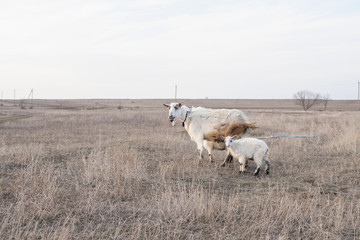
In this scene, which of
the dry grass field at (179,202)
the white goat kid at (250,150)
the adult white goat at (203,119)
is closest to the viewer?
the dry grass field at (179,202)

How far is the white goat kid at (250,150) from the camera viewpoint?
901cm

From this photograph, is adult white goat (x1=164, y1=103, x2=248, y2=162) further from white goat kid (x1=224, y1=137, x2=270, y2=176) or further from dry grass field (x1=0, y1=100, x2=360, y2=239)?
white goat kid (x1=224, y1=137, x2=270, y2=176)

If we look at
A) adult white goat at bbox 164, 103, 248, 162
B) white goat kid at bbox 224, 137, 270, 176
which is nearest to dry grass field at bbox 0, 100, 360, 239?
white goat kid at bbox 224, 137, 270, 176

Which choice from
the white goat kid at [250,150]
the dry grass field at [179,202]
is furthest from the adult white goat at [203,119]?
the white goat kid at [250,150]

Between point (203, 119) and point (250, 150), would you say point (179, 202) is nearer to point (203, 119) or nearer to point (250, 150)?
point (250, 150)

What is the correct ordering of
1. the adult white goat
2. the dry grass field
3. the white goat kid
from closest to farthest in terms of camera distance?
the dry grass field, the white goat kid, the adult white goat

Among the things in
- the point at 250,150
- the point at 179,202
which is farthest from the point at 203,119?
the point at 179,202

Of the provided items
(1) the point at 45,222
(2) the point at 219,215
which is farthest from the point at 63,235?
(2) the point at 219,215

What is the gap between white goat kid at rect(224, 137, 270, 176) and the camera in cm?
901

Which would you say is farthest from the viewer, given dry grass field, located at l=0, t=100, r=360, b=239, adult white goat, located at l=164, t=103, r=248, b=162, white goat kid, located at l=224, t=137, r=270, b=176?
adult white goat, located at l=164, t=103, r=248, b=162

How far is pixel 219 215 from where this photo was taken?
17.2ft

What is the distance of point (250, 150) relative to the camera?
30.2 ft

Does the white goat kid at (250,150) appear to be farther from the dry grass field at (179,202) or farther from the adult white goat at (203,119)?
the adult white goat at (203,119)

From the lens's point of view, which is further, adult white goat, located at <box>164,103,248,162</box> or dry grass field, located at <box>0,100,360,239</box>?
adult white goat, located at <box>164,103,248,162</box>
